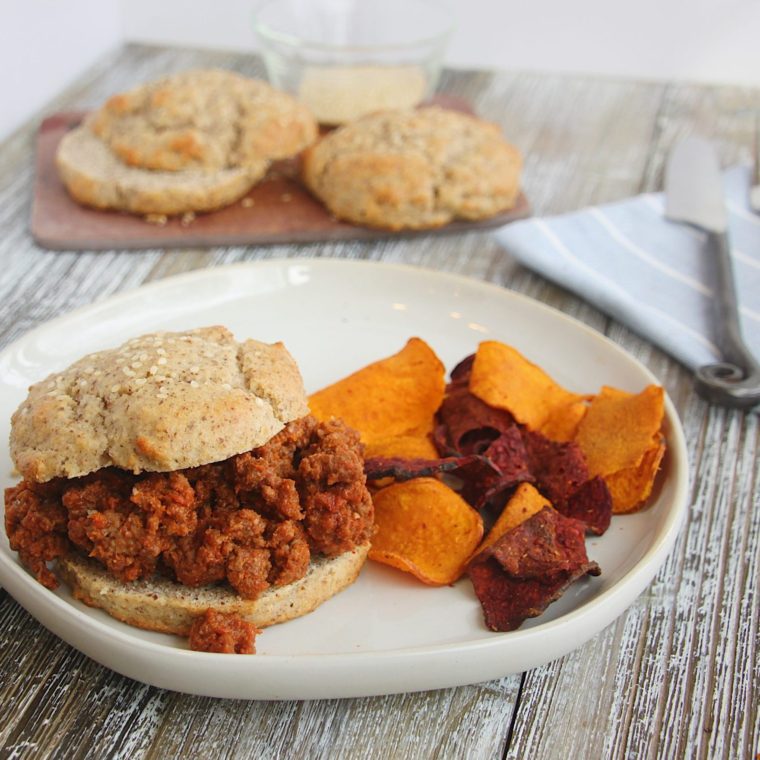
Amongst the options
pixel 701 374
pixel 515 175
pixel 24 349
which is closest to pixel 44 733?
pixel 24 349

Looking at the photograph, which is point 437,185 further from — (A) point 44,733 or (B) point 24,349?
(A) point 44,733

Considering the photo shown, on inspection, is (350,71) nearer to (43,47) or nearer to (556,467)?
(43,47)

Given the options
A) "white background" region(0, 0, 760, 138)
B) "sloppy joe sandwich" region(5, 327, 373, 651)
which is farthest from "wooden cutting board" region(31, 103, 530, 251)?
"white background" region(0, 0, 760, 138)

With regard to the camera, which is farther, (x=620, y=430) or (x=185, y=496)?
(x=620, y=430)

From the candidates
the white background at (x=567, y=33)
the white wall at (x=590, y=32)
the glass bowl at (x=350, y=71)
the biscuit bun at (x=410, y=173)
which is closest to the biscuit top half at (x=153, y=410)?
the biscuit bun at (x=410, y=173)

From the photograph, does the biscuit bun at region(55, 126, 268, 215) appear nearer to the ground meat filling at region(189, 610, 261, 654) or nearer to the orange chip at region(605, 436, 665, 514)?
the orange chip at region(605, 436, 665, 514)

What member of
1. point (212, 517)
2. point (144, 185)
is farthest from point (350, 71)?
point (212, 517)

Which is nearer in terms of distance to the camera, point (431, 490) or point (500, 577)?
point (500, 577)

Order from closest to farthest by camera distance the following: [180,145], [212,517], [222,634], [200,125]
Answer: [222,634] → [212,517] → [180,145] → [200,125]
